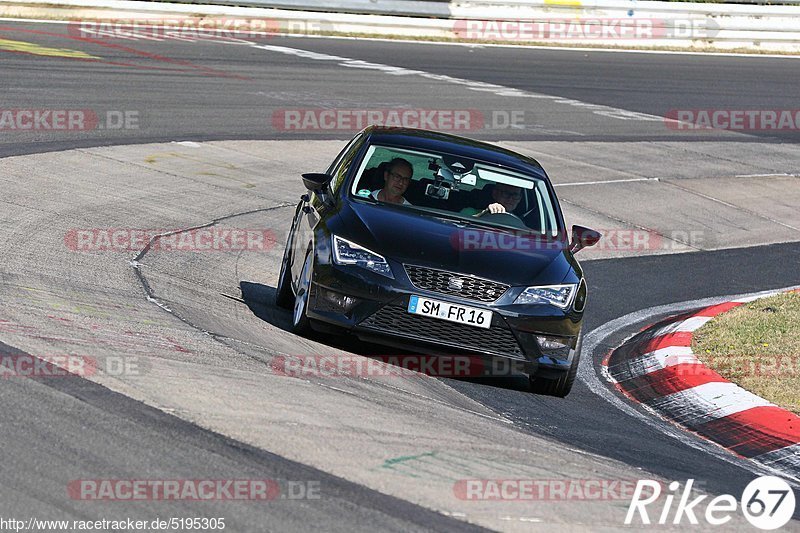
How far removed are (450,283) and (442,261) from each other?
0.17 meters

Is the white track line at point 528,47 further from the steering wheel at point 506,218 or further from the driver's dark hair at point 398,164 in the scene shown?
the steering wheel at point 506,218

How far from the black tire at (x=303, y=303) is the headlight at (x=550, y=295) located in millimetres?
1355

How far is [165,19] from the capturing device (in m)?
26.0

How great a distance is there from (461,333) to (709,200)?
32.9ft

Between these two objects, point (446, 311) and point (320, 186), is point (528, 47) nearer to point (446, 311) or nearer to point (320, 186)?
point (320, 186)

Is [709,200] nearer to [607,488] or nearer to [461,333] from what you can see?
[461,333]

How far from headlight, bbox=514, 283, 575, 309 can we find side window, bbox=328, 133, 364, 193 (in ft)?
5.86

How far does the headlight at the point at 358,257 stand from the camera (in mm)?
7766

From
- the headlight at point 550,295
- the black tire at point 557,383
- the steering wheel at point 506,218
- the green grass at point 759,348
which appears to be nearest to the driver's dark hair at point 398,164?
the steering wheel at point 506,218

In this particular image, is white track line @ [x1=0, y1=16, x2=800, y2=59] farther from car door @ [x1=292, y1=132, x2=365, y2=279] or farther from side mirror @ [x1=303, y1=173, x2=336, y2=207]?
side mirror @ [x1=303, y1=173, x2=336, y2=207]

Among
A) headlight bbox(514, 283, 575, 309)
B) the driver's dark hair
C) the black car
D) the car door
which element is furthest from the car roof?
headlight bbox(514, 283, 575, 309)

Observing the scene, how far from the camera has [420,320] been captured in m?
7.66

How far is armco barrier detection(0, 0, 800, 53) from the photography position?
2591 centimetres

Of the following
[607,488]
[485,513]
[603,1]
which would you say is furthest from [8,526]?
[603,1]
